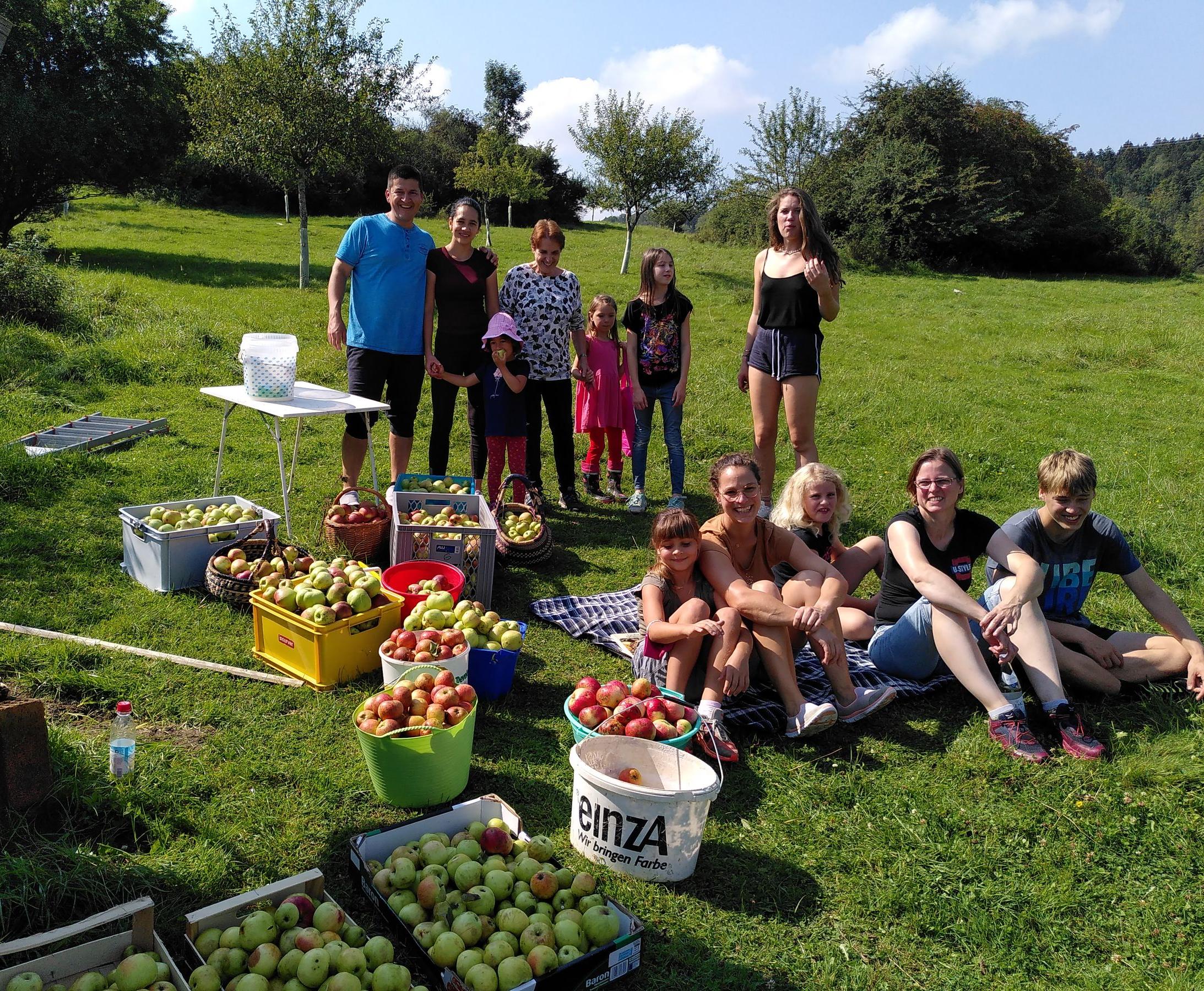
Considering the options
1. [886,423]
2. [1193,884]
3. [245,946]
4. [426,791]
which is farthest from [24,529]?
[886,423]

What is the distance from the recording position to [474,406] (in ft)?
23.2

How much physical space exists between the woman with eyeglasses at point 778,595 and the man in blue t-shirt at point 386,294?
296 centimetres

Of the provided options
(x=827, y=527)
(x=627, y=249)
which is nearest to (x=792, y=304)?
(x=827, y=527)

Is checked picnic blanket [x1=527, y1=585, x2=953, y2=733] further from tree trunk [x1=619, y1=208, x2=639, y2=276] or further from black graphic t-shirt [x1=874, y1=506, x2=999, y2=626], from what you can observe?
tree trunk [x1=619, y1=208, x2=639, y2=276]

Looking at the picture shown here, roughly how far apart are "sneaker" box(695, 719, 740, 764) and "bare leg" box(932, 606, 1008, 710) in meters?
1.19

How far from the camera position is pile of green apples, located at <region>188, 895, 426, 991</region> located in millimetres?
2391

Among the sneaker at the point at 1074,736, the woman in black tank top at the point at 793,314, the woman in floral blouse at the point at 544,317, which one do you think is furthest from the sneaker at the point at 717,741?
the woman in floral blouse at the point at 544,317

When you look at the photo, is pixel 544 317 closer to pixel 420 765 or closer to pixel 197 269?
pixel 420 765

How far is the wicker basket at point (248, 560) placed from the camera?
5.18m

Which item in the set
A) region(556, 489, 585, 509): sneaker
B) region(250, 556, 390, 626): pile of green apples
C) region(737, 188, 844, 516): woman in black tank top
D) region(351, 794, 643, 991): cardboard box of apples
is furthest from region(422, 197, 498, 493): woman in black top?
region(351, 794, 643, 991): cardboard box of apples

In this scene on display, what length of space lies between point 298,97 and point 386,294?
15.7 metres

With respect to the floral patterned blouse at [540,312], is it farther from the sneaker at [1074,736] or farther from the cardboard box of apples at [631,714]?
the sneaker at [1074,736]

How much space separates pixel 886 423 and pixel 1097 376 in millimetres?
5288

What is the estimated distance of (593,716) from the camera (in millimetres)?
3660
